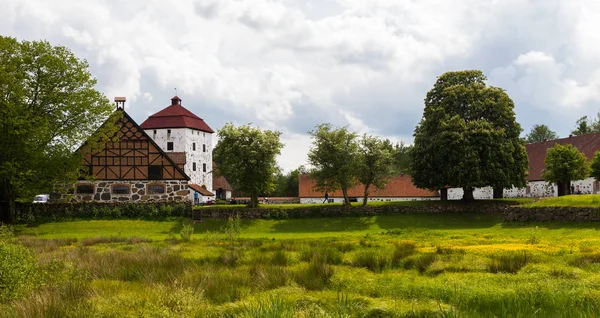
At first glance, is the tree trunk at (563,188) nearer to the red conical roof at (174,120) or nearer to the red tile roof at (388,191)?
the red tile roof at (388,191)

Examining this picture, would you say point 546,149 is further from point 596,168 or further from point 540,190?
point 596,168

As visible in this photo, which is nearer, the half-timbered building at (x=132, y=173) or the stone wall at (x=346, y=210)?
the stone wall at (x=346, y=210)

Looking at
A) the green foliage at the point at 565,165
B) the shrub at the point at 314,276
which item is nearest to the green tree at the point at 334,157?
the green foliage at the point at 565,165

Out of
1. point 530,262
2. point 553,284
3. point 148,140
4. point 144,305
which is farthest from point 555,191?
point 144,305

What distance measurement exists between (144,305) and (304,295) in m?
2.86

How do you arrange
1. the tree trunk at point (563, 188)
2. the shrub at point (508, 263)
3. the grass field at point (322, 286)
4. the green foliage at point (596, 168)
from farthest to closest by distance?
1. the tree trunk at point (563, 188)
2. the green foliage at point (596, 168)
3. the shrub at point (508, 263)
4. the grass field at point (322, 286)

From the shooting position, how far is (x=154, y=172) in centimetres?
4856

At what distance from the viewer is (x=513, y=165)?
4675 centimetres

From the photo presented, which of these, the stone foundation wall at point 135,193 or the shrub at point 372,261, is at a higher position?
the stone foundation wall at point 135,193

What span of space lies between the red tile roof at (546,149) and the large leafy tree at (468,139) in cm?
1698

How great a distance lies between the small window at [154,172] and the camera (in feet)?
159

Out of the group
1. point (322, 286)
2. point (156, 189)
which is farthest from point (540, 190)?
point (322, 286)

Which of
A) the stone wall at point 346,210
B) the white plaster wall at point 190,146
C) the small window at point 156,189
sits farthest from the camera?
the white plaster wall at point 190,146

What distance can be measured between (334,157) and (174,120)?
3989cm
